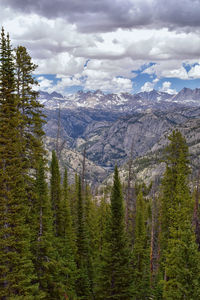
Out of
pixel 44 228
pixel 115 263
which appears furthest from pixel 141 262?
pixel 44 228

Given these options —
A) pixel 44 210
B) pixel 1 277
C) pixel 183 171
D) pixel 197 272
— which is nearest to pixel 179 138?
pixel 183 171

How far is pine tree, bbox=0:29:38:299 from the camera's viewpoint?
1725 cm

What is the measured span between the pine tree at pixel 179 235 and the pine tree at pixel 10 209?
39.1 ft

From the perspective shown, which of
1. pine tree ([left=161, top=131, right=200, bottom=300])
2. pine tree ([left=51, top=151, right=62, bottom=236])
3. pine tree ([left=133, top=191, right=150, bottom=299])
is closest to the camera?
pine tree ([left=161, top=131, right=200, bottom=300])

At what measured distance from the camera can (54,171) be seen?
42.4 metres

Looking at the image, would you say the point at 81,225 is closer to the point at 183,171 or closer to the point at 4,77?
the point at 183,171

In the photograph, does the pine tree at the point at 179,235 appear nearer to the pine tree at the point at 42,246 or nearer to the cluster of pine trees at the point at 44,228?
the cluster of pine trees at the point at 44,228

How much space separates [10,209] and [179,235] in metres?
20.1

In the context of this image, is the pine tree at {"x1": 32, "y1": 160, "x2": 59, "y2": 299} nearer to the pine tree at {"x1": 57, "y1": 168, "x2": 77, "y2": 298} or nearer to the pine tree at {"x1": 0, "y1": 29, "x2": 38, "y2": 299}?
the pine tree at {"x1": 0, "y1": 29, "x2": 38, "y2": 299}

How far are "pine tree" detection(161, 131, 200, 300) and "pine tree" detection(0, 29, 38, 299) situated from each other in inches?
470

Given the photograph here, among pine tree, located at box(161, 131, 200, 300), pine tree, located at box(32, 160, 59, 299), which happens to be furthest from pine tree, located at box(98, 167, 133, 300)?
pine tree, located at box(32, 160, 59, 299)

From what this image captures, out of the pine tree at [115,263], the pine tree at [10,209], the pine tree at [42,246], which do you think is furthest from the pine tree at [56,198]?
the pine tree at [10,209]

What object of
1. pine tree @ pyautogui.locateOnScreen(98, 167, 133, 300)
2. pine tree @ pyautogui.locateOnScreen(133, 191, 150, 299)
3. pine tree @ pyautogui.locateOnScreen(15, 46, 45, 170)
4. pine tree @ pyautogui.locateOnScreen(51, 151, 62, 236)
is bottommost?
pine tree @ pyautogui.locateOnScreen(133, 191, 150, 299)

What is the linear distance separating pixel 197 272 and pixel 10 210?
1576 cm
